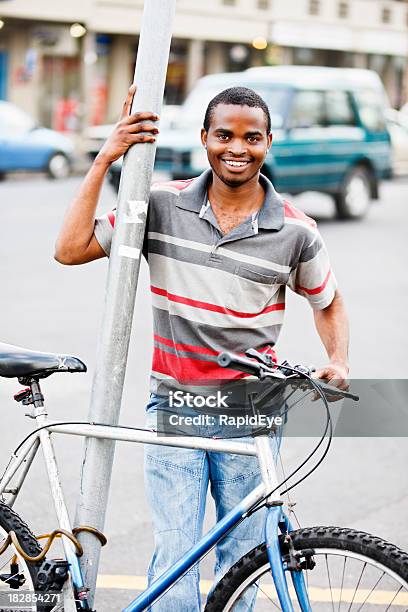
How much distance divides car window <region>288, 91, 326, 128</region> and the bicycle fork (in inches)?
514

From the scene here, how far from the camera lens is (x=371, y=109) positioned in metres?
17.3

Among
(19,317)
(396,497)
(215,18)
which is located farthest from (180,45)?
(396,497)

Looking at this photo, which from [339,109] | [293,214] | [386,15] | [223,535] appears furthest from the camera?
[386,15]

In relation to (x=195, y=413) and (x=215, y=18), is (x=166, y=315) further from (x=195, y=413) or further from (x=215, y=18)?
(x=215, y=18)

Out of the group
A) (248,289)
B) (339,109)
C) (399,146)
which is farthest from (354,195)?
(248,289)

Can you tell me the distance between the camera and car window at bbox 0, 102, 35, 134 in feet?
71.2

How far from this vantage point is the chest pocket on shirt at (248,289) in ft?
10.5

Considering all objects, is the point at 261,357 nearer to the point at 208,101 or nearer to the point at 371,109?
the point at 208,101

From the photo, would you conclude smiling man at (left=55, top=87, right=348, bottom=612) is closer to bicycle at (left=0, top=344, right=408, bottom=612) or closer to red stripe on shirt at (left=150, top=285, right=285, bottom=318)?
red stripe on shirt at (left=150, top=285, right=285, bottom=318)

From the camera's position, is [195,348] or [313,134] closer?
[195,348]

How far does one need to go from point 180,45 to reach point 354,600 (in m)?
37.3

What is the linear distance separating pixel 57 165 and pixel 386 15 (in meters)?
29.9

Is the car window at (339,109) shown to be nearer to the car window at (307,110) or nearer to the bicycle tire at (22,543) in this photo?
the car window at (307,110)

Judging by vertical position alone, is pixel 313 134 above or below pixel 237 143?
above
